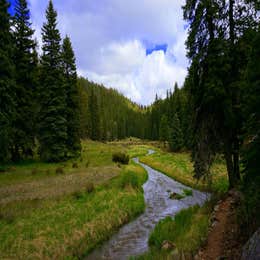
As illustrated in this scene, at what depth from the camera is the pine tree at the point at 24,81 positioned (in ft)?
70.0

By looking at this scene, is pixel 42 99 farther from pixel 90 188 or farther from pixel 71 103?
pixel 90 188

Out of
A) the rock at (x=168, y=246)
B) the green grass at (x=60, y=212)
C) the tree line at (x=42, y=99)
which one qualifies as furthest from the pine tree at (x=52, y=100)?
the rock at (x=168, y=246)

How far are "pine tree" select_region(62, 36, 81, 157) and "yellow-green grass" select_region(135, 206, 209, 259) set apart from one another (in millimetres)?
18597

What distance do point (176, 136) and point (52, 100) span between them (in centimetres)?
3158

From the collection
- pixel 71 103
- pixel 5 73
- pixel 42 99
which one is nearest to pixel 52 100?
pixel 42 99

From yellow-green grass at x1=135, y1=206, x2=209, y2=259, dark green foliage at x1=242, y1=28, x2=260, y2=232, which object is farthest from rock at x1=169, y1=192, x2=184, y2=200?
dark green foliage at x1=242, y1=28, x2=260, y2=232

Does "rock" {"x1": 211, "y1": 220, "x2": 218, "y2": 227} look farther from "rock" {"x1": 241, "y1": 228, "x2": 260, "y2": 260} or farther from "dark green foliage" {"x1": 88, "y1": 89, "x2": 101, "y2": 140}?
"dark green foliage" {"x1": 88, "y1": 89, "x2": 101, "y2": 140}

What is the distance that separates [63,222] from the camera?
966cm

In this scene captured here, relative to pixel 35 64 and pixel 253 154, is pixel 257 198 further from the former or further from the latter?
pixel 35 64

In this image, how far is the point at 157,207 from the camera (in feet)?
45.3

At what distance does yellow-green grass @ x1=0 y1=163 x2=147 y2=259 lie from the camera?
7.72 metres

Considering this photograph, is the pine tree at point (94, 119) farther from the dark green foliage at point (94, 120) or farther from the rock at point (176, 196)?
the rock at point (176, 196)

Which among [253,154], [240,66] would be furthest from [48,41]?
[253,154]

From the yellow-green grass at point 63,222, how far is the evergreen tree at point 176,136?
3484cm
